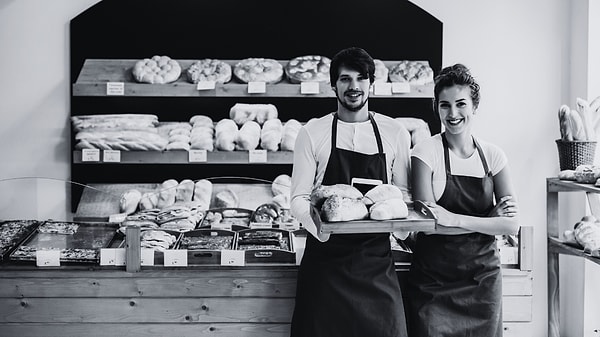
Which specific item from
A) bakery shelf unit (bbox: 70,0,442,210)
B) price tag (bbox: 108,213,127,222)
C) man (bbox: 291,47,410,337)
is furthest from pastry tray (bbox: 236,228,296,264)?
bakery shelf unit (bbox: 70,0,442,210)

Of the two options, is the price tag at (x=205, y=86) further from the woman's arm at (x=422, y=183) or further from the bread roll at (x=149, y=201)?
the woman's arm at (x=422, y=183)

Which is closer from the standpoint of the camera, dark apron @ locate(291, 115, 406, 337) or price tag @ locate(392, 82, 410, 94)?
dark apron @ locate(291, 115, 406, 337)

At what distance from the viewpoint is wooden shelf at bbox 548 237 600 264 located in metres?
3.41

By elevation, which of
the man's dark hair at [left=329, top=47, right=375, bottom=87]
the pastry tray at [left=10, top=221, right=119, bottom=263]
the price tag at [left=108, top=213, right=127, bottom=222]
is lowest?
the pastry tray at [left=10, top=221, right=119, bottom=263]

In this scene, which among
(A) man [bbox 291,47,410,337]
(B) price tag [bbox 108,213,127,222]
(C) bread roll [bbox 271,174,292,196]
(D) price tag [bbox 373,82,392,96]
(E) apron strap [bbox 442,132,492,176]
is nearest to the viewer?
(A) man [bbox 291,47,410,337]

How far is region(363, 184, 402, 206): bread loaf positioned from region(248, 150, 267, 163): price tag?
157 centimetres

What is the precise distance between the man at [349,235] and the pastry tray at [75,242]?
0.94 metres

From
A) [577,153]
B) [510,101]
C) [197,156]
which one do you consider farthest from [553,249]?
[197,156]

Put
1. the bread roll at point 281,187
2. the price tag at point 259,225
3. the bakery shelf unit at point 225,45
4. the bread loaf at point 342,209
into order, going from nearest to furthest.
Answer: the bread loaf at point 342,209
the price tag at point 259,225
the bread roll at point 281,187
the bakery shelf unit at point 225,45

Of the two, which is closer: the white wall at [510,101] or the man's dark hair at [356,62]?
the man's dark hair at [356,62]

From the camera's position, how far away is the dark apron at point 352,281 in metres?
2.29

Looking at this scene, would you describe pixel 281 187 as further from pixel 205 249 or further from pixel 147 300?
pixel 147 300

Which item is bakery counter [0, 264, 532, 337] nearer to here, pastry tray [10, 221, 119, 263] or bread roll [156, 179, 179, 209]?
pastry tray [10, 221, 119, 263]

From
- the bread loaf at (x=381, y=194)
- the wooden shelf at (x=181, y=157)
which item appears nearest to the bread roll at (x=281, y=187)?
the wooden shelf at (x=181, y=157)
